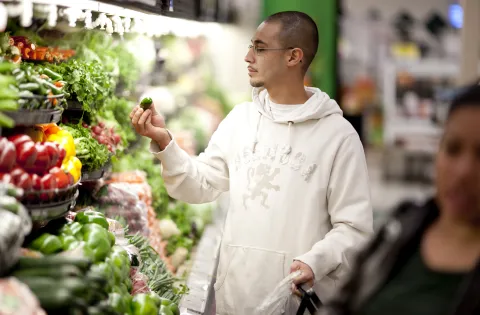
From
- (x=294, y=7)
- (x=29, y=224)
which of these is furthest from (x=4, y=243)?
(x=294, y=7)

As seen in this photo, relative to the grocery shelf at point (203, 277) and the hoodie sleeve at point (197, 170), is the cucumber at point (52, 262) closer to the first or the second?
the hoodie sleeve at point (197, 170)

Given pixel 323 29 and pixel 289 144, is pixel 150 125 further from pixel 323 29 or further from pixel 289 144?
pixel 323 29

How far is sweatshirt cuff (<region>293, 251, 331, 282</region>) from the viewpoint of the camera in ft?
11.7

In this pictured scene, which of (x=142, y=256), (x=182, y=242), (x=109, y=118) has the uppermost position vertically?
(x=109, y=118)

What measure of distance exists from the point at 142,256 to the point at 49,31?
1.40 metres

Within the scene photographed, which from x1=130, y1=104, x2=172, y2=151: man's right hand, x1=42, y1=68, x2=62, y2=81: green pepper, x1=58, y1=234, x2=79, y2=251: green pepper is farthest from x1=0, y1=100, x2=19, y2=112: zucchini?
x1=130, y1=104, x2=172, y2=151: man's right hand

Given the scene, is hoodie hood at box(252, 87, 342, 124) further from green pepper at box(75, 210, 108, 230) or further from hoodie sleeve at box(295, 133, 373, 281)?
green pepper at box(75, 210, 108, 230)

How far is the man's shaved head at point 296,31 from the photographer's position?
13.3 ft

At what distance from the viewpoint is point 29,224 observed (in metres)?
2.63

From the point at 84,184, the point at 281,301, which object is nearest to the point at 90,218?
the point at 281,301

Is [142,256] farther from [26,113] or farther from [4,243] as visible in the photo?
[4,243]

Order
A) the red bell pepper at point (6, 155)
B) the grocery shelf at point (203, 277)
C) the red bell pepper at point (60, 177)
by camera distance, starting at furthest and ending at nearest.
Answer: the grocery shelf at point (203, 277)
the red bell pepper at point (60, 177)
the red bell pepper at point (6, 155)

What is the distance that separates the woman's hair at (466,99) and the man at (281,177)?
148 centimetres

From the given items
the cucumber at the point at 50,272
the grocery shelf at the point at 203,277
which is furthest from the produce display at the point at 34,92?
the grocery shelf at the point at 203,277
